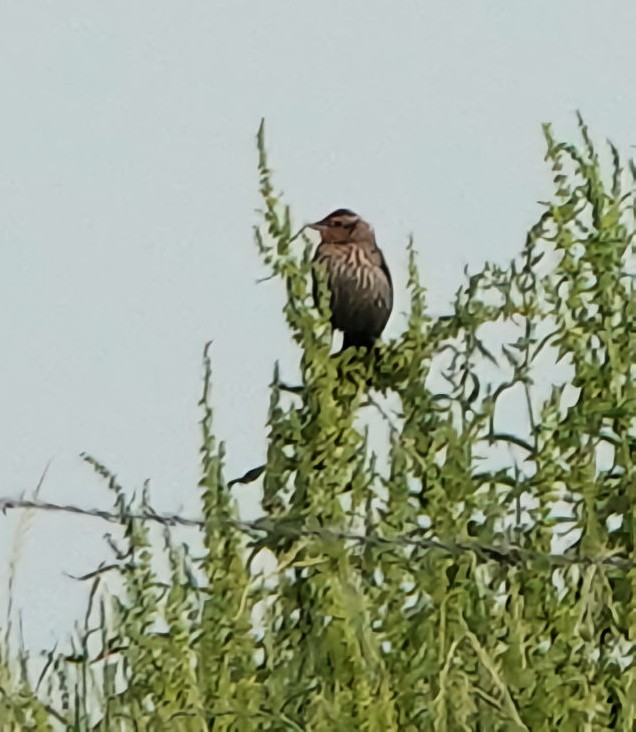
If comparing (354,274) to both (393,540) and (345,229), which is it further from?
(393,540)

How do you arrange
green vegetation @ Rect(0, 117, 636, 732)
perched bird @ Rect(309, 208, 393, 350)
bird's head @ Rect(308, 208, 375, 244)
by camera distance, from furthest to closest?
bird's head @ Rect(308, 208, 375, 244), perched bird @ Rect(309, 208, 393, 350), green vegetation @ Rect(0, 117, 636, 732)

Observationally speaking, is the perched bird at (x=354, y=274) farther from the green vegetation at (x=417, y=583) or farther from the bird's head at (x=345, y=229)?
the green vegetation at (x=417, y=583)

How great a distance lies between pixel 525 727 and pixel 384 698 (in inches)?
10.6

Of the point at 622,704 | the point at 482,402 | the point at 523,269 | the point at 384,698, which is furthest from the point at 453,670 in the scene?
the point at 523,269

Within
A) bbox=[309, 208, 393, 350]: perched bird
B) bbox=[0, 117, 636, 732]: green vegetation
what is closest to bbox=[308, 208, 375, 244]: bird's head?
bbox=[309, 208, 393, 350]: perched bird

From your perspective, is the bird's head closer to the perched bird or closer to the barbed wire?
the perched bird

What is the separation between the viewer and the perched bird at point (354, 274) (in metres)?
7.71

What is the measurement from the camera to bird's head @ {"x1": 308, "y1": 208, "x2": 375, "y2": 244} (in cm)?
817

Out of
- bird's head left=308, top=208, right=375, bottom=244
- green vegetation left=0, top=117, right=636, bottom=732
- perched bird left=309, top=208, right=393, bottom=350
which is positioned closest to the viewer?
green vegetation left=0, top=117, right=636, bottom=732

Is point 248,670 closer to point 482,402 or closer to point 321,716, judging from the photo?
point 321,716

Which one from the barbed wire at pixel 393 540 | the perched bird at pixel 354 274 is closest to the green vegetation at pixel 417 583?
the barbed wire at pixel 393 540

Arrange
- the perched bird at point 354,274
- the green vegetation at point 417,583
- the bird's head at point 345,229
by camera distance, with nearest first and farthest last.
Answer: the green vegetation at point 417,583 → the perched bird at point 354,274 → the bird's head at point 345,229

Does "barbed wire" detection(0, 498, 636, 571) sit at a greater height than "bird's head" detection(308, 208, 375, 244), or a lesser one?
lesser

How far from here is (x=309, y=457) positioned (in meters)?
4.18
